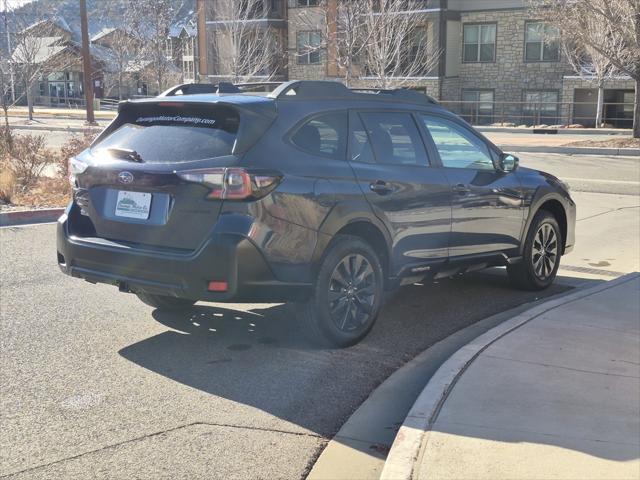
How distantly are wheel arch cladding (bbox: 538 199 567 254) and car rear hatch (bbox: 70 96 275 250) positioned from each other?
364 centimetres

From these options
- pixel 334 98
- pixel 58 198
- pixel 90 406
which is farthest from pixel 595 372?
pixel 58 198

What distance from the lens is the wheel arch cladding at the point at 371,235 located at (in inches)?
223

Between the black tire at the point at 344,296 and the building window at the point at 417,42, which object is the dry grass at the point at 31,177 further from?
the building window at the point at 417,42

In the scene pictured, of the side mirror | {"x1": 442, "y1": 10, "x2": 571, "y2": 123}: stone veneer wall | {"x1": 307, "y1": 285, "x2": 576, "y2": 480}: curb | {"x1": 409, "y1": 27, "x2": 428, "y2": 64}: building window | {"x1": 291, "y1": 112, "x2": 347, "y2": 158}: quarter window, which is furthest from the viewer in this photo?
{"x1": 409, "y1": 27, "x2": 428, "y2": 64}: building window

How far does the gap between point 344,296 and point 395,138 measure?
4.72 ft

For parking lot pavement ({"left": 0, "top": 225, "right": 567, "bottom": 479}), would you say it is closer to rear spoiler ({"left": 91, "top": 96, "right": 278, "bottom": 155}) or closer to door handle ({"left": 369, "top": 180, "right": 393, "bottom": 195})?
door handle ({"left": 369, "top": 180, "right": 393, "bottom": 195})

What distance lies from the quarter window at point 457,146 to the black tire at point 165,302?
252cm

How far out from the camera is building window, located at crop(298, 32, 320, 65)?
46219 millimetres

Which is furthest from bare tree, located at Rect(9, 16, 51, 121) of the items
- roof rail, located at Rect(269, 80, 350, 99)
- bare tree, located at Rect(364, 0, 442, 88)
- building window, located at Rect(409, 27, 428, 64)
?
roof rail, located at Rect(269, 80, 350, 99)

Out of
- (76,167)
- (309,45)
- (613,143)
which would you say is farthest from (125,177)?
(309,45)

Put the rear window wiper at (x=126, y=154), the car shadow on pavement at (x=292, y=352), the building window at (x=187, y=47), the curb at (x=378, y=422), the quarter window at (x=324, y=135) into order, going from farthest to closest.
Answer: the building window at (x=187, y=47), the quarter window at (x=324, y=135), the rear window wiper at (x=126, y=154), the car shadow on pavement at (x=292, y=352), the curb at (x=378, y=422)

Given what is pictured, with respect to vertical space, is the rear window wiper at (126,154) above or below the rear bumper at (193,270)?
above

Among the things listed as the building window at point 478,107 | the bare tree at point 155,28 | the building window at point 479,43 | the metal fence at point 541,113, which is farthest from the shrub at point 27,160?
the building window at point 479,43

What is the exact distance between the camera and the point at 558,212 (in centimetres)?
782
